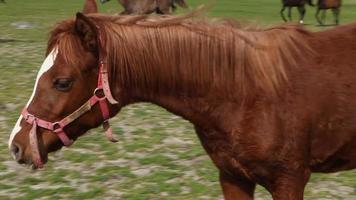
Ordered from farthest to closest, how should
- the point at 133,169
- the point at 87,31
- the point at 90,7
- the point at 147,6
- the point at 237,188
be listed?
1. the point at 147,6
2. the point at 133,169
3. the point at 237,188
4. the point at 90,7
5. the point at 87,31

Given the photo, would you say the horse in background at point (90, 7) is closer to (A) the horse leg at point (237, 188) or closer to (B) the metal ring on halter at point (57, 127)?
(B) the metal ring on halter at point (57, 127)

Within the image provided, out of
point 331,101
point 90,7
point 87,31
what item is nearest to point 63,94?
point 87,31

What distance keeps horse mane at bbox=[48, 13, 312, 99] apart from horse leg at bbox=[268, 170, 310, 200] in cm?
48

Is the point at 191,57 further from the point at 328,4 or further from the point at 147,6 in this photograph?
the point at 328,4

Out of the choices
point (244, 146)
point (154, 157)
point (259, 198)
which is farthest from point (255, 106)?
point (154, 157)

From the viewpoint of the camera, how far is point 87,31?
10.1 feet

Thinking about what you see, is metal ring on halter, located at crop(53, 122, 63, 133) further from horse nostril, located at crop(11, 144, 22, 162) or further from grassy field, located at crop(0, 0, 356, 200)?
grassy field, located at crop(0, 0, 356, 200)

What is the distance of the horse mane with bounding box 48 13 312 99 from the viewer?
127 inches

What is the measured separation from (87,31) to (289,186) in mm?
1402

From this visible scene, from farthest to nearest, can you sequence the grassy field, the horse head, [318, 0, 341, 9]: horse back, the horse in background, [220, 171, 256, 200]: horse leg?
1. [318, 0, 341, 9]: horse back
2. the grassy field
3. [220, 171, 256, 200]: horse leg
4. the horse in background
5. the horse head

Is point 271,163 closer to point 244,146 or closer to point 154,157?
point 244,146

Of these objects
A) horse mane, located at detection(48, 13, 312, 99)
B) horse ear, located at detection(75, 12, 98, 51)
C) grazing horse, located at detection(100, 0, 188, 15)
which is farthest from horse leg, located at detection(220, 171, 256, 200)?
grazing horse, located at detection(100, 0, 188, 15)

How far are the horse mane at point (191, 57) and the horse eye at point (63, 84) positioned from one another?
0.23 meters

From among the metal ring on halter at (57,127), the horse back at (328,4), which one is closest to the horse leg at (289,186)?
the metal ring on halter at (57,127)
